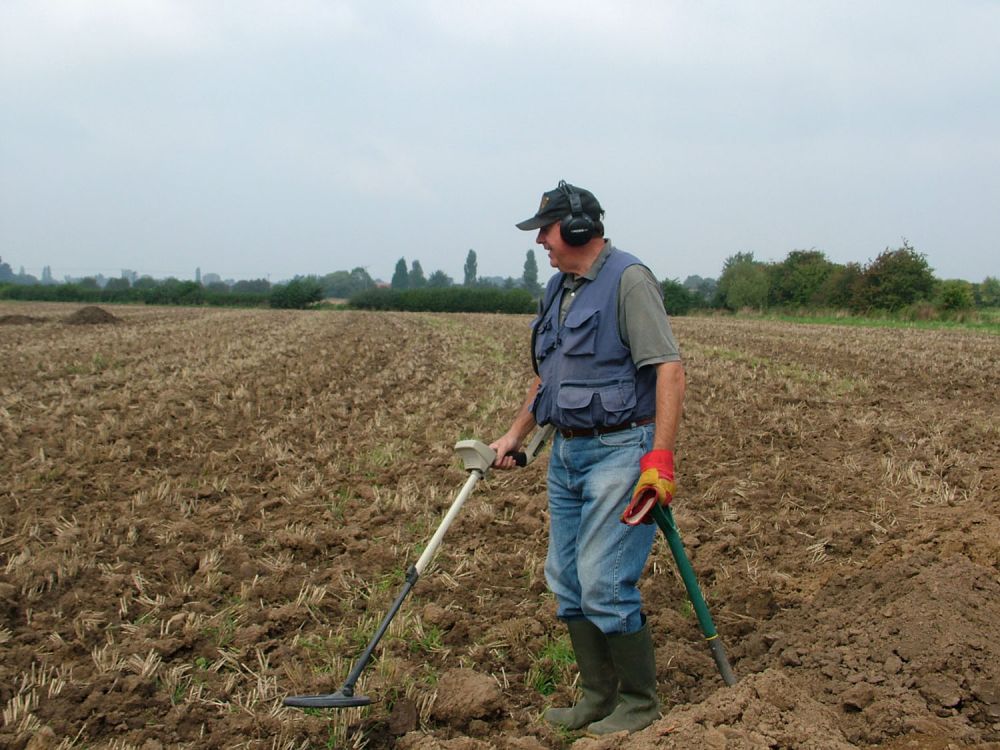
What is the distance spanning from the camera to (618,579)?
3.17 m

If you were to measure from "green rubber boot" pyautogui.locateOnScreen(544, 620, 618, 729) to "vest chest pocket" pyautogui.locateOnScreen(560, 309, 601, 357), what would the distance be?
116 cm

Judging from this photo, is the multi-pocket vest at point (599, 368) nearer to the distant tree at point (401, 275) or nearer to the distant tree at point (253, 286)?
the distant tree at point (253, 286)

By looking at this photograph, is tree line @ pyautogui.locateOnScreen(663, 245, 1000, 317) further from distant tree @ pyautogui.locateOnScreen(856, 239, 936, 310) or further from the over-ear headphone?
the over-ear headphone

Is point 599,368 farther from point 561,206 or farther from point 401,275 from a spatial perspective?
point 401,275

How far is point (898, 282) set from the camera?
3288cm

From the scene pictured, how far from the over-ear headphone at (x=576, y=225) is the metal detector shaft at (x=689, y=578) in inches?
43.2

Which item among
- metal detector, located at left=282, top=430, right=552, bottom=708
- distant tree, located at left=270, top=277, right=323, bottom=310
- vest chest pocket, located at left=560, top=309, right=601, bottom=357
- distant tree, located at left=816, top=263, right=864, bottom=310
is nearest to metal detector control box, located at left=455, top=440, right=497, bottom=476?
metal detector, located at left=282, top=430, right=552, bottom=708

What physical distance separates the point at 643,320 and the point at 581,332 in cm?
26

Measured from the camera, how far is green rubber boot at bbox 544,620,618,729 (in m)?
3.39

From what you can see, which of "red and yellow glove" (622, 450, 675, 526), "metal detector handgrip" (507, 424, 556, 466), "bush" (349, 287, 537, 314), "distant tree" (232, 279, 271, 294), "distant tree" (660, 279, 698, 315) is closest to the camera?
"red and yellow glove" (622, 450, 675, 526)

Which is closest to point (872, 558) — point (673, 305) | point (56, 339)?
point (56, 339)

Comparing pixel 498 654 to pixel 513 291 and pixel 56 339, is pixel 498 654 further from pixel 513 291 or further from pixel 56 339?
pixel 513 291

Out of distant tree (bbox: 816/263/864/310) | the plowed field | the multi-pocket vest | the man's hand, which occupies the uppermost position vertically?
distant tree (bbox: 816/263/864/310)

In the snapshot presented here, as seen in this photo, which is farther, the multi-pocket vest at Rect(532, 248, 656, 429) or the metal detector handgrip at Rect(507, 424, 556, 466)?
the metal detector handgrip at Rect(507, 424, 556, 466)
